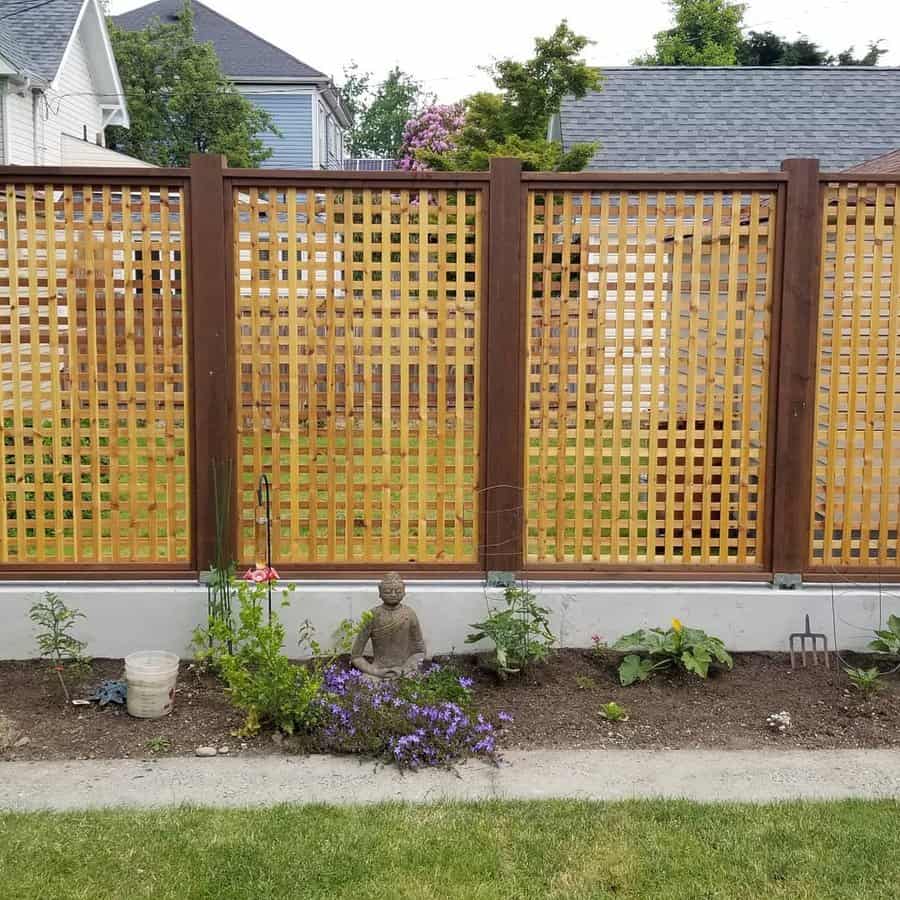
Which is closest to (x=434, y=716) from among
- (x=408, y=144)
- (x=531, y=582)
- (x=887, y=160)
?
(x=531, y=582)

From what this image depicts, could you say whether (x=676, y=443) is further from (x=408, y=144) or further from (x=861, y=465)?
(x=408, y=144)

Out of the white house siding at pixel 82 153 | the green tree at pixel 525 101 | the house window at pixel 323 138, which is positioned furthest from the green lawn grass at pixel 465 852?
the house window at pixel 323 138

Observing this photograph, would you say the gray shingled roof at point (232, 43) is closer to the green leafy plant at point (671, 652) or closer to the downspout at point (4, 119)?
the downspout at point (4, 119)

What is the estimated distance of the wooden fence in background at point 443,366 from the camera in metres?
4.54

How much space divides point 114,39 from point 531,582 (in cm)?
2407

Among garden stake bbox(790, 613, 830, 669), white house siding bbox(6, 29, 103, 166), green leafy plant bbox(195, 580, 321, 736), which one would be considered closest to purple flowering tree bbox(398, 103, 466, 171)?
white house siding bbox(6, 29, 103, 166)

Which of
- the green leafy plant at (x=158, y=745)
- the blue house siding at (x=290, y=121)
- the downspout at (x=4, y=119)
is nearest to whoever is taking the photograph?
the green leafy plant at (x=158, y=745)

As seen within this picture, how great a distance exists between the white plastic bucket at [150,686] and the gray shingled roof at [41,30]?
43.6 ft

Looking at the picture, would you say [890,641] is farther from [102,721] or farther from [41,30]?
[41,30]

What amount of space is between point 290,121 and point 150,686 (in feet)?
84.0

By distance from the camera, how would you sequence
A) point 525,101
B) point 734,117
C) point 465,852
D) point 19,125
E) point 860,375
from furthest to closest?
point 525,101 < point 734,117 < point 19,125 < point 860,375 < point 465,852

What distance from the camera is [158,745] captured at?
12.4 ft

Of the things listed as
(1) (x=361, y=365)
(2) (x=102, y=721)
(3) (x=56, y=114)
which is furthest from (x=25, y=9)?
(2) (x=102, y=721)

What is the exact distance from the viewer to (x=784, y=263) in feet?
15.1
